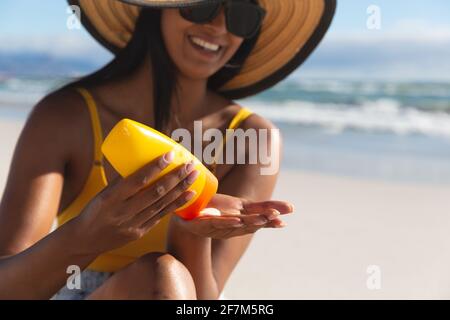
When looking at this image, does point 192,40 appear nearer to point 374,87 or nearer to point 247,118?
point 247,118

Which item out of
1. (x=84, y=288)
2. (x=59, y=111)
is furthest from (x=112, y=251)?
(x=59, y=111)

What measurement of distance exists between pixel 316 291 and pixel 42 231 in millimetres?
1880

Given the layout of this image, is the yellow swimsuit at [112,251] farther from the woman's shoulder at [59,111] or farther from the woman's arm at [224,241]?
the woman's arm at [224,241]

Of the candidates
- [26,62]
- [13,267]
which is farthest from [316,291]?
[26,62]

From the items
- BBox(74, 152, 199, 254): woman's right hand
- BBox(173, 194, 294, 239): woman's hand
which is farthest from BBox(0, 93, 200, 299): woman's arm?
BBox(173, 194, 294, 239): woman's hand

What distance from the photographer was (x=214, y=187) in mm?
1569

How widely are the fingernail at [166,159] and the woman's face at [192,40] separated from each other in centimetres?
85

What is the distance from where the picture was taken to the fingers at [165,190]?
1.38 metres

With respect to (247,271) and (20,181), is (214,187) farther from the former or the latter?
(247,271)

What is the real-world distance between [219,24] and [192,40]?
0.30ft

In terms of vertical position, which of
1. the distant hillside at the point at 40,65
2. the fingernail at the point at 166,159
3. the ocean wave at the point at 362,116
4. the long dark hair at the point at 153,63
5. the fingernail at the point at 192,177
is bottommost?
the fingernail at the point at 192,177

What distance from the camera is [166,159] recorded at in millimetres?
1361

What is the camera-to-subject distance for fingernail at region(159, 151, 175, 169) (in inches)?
53.4

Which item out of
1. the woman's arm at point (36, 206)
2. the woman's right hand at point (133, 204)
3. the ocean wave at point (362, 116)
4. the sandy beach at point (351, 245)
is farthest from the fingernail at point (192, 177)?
the ocean wave at point (362, 116)
